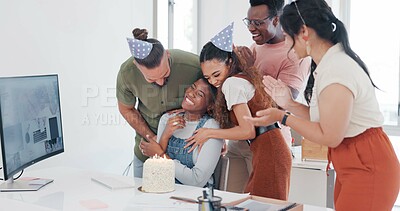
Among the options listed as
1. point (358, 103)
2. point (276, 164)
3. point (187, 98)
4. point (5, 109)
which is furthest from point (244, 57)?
point (5, 109)

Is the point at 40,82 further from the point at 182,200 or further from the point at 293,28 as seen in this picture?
the point at 293,28

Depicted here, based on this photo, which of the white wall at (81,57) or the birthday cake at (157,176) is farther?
the white wall at (81,57)

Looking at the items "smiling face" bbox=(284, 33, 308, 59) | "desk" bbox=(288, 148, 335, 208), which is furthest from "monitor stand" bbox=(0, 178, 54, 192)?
"desk" bbox=(288, 148, 335, 208)

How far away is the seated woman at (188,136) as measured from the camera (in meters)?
2.25

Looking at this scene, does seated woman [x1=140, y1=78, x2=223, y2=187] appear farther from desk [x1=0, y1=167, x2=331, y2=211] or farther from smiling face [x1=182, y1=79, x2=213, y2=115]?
desk [x1=0, y1=167, x2=331, y2=211]

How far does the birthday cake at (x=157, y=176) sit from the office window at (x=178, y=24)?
2.22 m

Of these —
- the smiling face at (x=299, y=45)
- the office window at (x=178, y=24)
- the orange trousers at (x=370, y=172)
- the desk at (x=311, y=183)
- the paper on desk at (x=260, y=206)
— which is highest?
the office window at (x=178, y=24)

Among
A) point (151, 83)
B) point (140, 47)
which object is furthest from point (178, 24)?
point (140, 47)

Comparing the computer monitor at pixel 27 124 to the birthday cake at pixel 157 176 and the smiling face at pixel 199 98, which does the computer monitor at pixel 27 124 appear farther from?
the smiling face at pixel 199 98

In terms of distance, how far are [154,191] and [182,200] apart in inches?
6.4

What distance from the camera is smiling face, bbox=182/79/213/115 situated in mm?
2377

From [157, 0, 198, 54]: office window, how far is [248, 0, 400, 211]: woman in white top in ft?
7.87

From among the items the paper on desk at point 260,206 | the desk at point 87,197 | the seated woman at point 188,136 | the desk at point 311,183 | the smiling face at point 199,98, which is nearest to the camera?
the paper on desk at point 260,206

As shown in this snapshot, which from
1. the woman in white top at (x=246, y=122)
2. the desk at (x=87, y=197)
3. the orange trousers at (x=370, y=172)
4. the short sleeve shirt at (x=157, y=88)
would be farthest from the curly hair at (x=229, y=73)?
the orange trousers at (x=370, y=172)
